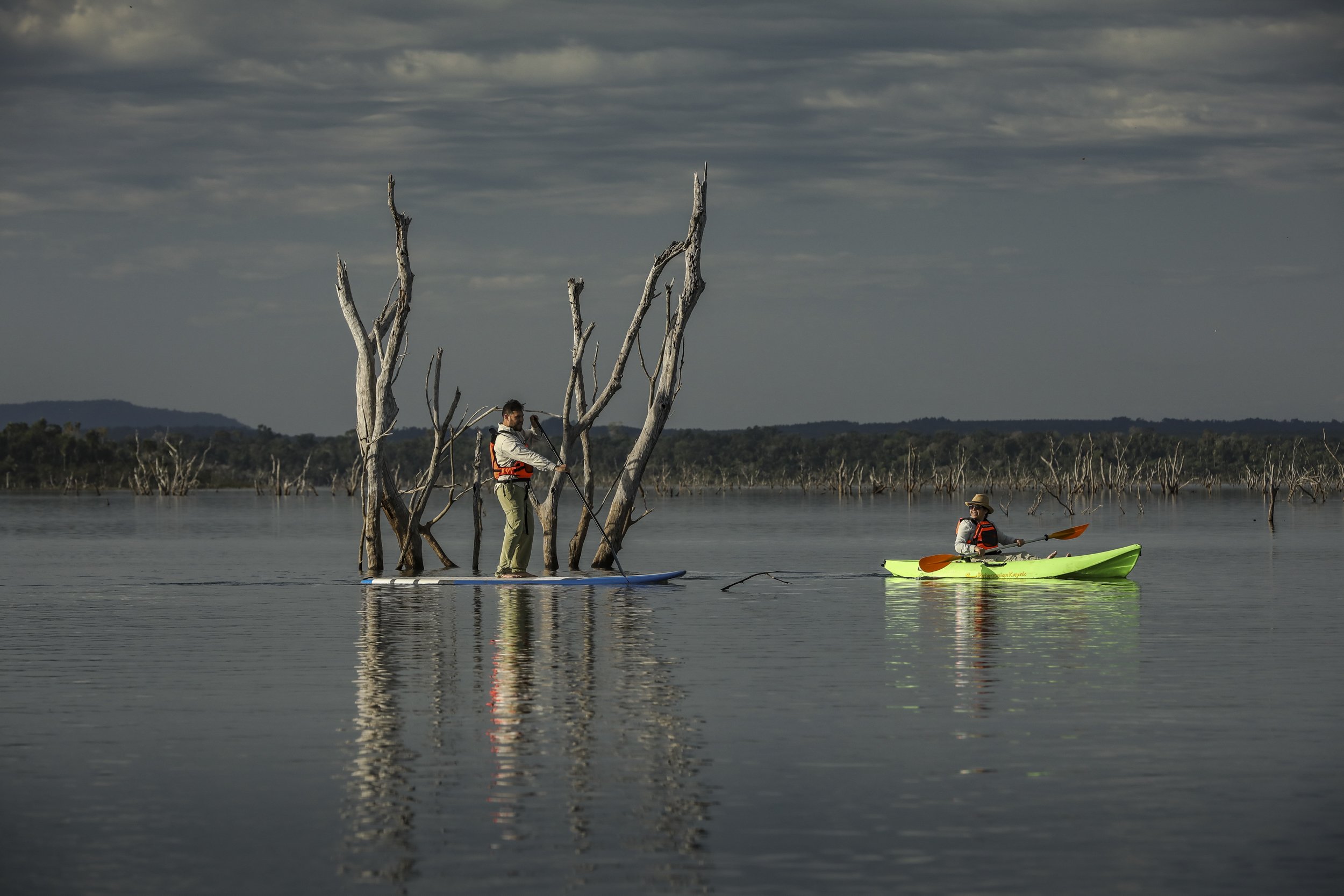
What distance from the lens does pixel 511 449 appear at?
1016 inches

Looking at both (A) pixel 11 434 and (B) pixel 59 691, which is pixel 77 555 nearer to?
(B) pixel 59 691

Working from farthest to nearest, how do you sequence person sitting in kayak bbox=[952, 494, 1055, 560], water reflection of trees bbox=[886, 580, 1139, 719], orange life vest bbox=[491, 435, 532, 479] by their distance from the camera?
person sitting in kayak bbox=[952, 494, 1055, 560], orange life vest bbox=[491, 435, 532, 479], water reflection of trees bbox=[886, 580, 1139, 719]

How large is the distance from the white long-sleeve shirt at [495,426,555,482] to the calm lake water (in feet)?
6.06

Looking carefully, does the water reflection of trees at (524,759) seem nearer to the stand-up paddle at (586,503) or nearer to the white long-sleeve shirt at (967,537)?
the stand-up paddle at (586,503)

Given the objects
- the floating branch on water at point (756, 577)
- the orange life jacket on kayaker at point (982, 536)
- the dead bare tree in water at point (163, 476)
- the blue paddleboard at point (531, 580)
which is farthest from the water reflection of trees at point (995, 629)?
the dead bare tree in water at point (163, 476)

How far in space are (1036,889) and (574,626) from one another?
12857 millimetres

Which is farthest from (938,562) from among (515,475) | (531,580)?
(515,475)

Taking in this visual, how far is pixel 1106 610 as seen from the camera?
75.9 feet

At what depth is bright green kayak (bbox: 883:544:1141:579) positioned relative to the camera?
28.4 metres

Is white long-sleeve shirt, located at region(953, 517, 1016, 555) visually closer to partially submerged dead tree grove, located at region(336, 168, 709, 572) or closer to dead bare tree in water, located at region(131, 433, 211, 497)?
partially submerged dead tree grove, located at region(336, 168, 709, 572)

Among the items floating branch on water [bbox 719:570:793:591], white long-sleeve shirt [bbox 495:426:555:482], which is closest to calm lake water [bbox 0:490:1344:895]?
floating branch on water [bbox 719:570:793:591]

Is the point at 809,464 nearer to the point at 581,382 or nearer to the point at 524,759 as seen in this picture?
the point at 581,382

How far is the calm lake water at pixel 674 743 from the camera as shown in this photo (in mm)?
8633

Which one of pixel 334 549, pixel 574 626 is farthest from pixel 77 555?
pixel 574 626
